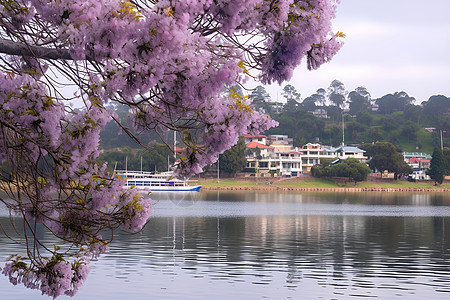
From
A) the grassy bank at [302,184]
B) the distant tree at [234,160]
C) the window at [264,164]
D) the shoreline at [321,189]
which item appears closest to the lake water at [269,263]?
the distant tree at [234,160]

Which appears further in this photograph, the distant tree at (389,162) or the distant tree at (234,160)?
the distant tree at (389,162)

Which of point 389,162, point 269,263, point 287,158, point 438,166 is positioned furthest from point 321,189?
point 269,263

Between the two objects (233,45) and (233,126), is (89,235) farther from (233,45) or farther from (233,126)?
(233,45)

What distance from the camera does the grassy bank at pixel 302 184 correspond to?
491 feet

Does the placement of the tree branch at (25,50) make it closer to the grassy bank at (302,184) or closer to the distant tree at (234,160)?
the distant tree at (234,160)

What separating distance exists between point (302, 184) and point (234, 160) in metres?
17.6

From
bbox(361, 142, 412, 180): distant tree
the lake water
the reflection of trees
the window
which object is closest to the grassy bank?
bbox(361, 142, 412, 180): distant tree

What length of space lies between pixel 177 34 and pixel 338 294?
63.1 ft

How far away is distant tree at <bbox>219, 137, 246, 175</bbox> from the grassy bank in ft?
10.2

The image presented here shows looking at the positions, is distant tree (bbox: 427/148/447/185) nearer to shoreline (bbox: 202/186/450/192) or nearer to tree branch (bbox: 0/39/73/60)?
shoreline (bbox: 202/186/450/192)

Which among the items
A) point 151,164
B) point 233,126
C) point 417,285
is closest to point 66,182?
point 233,126

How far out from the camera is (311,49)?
33.3ft

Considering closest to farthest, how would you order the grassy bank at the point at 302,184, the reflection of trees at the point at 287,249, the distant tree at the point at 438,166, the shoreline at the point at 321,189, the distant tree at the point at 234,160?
the reflection of trees at the point at 287,249 < the distant tree at the point at 234,160 < the shoreline at the point at 321,189 < the distant tree at the point at 438,166 < the grassy bank at the point at 302,184

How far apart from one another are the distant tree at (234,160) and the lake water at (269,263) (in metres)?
87.9
